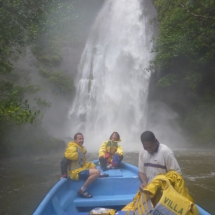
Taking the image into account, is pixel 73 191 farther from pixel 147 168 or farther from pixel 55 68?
pixel 55 68

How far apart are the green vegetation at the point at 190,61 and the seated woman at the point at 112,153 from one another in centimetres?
711

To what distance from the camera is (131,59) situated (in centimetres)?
2111

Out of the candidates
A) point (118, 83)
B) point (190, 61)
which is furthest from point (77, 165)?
point (118, 83)

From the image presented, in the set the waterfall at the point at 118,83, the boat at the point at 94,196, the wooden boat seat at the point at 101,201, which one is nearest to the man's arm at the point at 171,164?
the boat at the point at 94,196

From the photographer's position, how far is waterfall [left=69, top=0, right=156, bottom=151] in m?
19.7

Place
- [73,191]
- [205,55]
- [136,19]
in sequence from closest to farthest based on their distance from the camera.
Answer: [73,191], [205,55], [136,19]

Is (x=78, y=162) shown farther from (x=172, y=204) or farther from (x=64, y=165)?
(x=172, y=204)

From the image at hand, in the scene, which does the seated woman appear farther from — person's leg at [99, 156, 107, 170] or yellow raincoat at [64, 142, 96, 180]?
yellow raincoat at [64, 142, 96, 180]

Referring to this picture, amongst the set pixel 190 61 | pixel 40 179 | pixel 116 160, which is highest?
pixel 190 61

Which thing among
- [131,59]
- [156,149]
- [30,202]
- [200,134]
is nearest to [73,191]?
[30,202]

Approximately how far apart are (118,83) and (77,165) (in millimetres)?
15858

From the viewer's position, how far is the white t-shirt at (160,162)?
3268 millimetres

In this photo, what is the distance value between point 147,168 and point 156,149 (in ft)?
1.01

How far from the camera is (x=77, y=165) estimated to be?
5219mm
